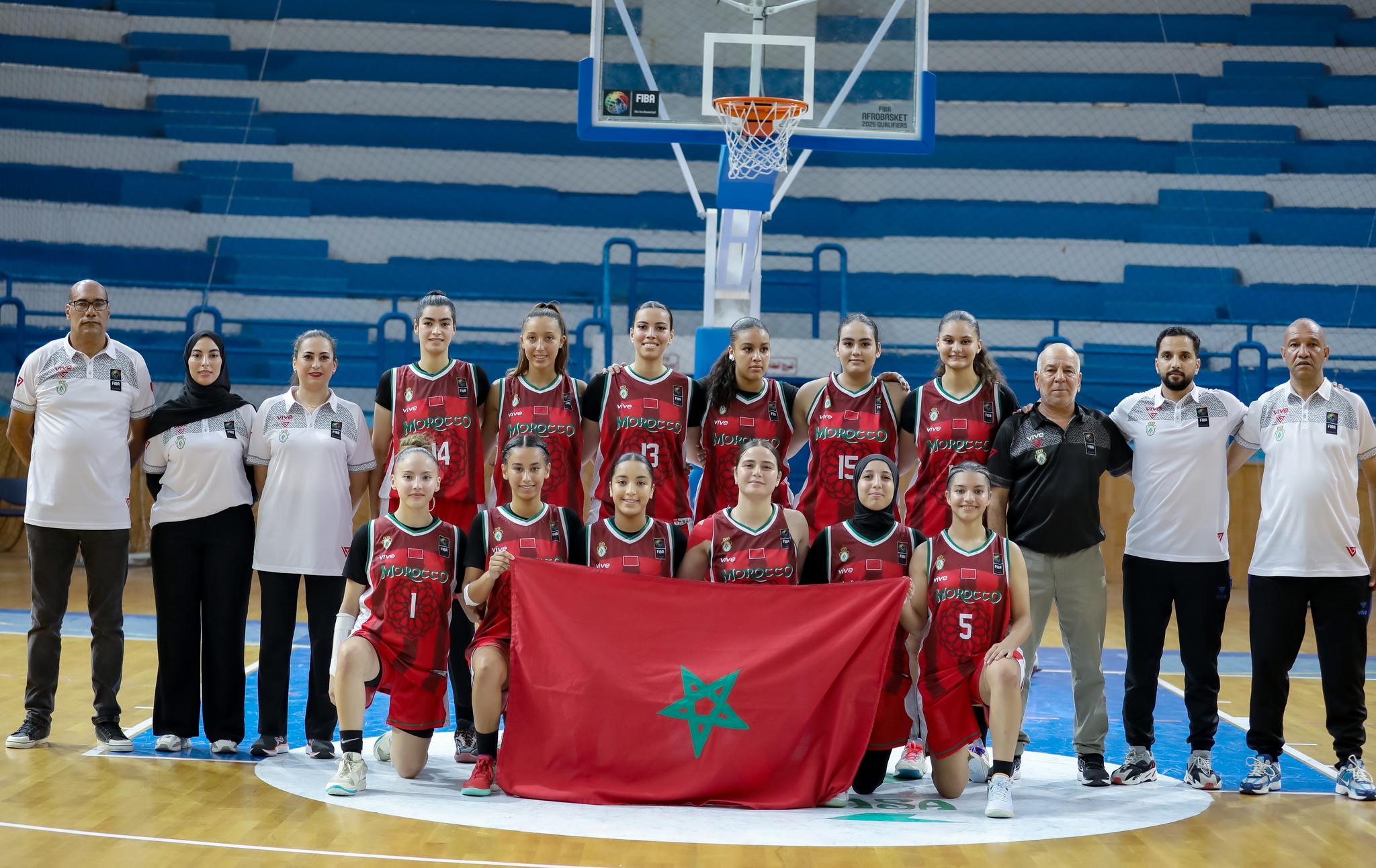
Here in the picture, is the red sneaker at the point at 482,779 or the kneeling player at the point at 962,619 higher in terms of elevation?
the kneeling player at the point at 962,619

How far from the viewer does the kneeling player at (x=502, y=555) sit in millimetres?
4426

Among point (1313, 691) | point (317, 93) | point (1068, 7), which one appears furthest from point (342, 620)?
point (1068, 7)

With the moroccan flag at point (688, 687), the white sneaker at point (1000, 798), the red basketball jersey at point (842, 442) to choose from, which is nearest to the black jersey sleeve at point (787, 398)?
the red basketball jersey at point (842, 442)

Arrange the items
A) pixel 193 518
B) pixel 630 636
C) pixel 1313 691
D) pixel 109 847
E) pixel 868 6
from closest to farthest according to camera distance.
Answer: pixel 109 847 < pixel 630 636 < pixel 193 518 < pixel 1313 691 < pixel 868 6

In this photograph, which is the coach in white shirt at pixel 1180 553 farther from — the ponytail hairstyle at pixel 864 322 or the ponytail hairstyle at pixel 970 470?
the ponytail hairstyle at pixel 864 322

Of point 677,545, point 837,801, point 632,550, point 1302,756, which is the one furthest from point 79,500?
point 1302,756

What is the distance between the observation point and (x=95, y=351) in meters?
5.00

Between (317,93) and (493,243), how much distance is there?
2831mm

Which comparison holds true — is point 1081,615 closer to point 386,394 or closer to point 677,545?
point 677,545

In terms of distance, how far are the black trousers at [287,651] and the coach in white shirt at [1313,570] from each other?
353 cm

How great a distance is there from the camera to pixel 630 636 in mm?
4414

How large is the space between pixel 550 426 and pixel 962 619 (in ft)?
5.86

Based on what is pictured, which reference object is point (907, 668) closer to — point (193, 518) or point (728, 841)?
point (728, 841)

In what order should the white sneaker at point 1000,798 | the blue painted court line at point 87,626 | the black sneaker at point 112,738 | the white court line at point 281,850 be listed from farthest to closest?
the blue painted court line at point 87,626
the black sneaker at point 112,738
the white sneaker at point 1000,798
the white court line at point 281,850
